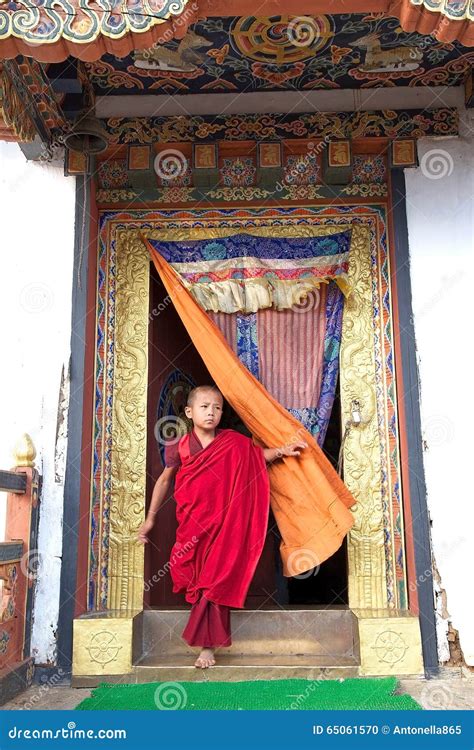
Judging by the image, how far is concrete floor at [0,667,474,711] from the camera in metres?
3.34

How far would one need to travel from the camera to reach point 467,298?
4.26 m

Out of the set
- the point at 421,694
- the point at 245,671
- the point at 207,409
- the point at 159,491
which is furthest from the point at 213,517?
the point at 421,694

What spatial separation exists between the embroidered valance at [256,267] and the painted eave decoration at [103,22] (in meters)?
1.78

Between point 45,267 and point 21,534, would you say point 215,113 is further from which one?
point 21,534

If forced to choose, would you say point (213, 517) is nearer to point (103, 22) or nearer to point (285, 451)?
point (285, 451)

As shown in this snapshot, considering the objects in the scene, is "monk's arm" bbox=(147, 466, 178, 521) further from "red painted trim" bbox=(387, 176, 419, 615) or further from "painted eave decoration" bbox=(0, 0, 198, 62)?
"painted eave decoration" bbox=(0, 0, 198, 62)

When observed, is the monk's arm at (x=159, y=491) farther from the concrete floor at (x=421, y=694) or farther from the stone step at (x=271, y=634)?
the concrete floor at (x=421, y=694)

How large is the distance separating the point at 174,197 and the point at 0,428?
1.75 metres

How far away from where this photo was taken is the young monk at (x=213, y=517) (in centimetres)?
Result: 393

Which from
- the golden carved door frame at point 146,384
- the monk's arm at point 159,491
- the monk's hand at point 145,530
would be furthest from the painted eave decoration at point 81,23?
the monk's hand at point 145,530

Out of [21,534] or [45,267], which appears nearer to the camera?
[21,534]

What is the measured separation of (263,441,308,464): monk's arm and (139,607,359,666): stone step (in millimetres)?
839

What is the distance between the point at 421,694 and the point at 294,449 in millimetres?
1414

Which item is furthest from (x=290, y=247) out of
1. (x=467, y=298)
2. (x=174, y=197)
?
(x=467, y=298)
